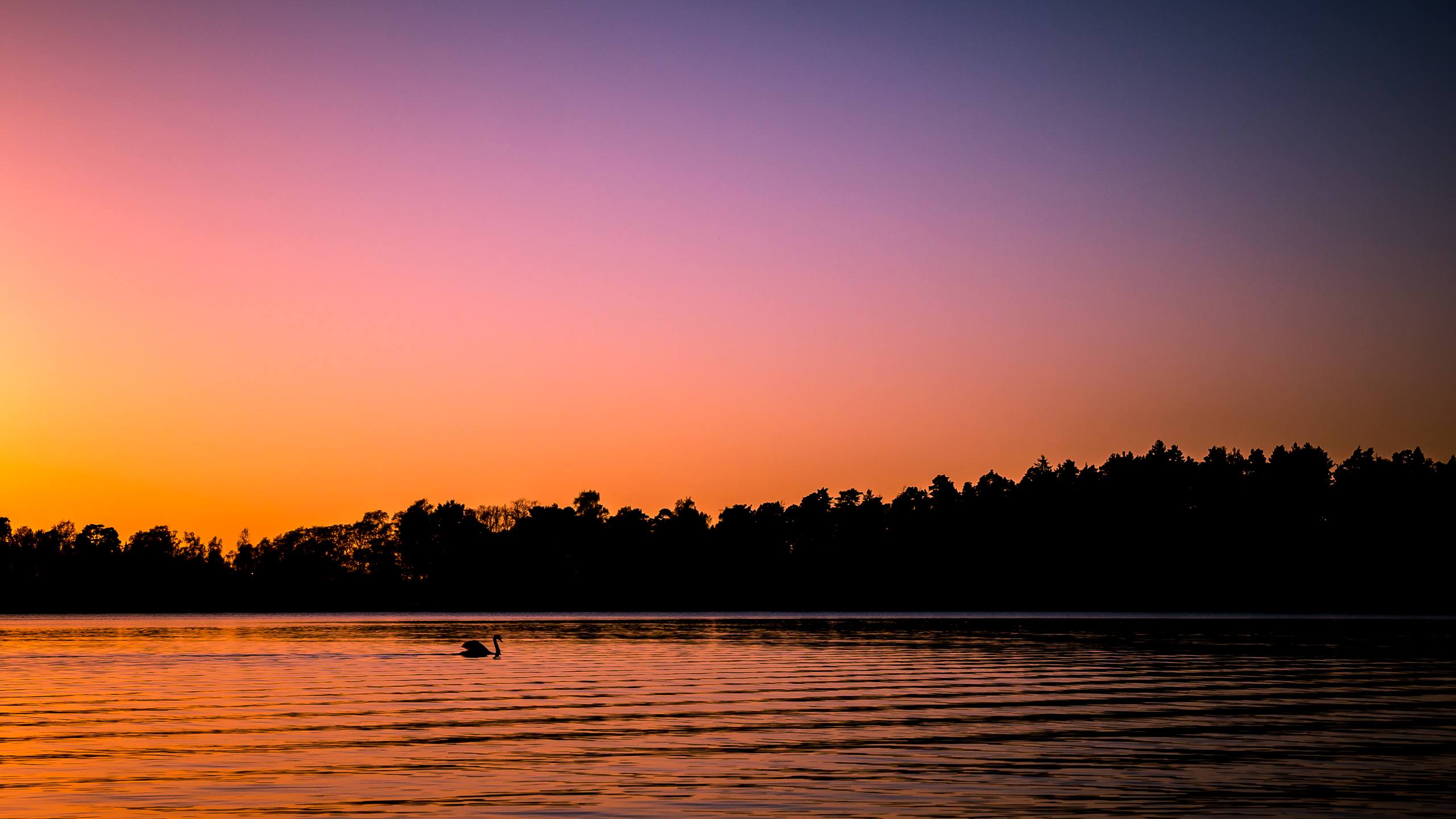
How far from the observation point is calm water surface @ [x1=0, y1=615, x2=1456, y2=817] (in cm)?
1992

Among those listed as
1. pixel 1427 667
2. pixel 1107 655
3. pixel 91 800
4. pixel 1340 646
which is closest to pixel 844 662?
pixel 1107 655

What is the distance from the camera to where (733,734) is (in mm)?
28297

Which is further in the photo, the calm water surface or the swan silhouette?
the swan silhouette

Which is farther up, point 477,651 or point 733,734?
point 477,651

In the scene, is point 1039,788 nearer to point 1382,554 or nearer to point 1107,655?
point 1107,655

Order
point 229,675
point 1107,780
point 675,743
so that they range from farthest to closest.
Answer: point 229,675 → point 675,743 → point 1107,780

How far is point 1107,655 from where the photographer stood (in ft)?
192

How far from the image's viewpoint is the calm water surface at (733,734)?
19.9 metres

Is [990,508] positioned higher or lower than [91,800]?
higher

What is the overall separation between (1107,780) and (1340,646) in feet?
172

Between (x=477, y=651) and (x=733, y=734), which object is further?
(x=477, y=651)

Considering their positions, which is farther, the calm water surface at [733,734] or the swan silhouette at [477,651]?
the swan silhouette at [477,651]

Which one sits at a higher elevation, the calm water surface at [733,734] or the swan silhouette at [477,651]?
the swan silhouette at [477,651]

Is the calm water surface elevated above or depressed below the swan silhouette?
below
